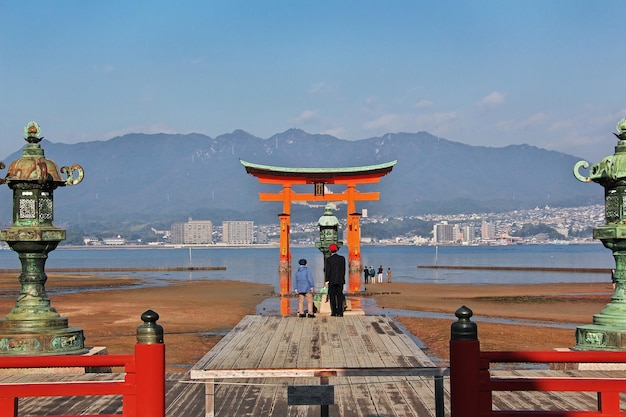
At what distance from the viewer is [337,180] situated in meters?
51.6

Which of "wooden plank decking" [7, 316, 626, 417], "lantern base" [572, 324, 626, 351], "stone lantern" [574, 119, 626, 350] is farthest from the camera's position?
"stone lantern" [574, 119, 626, 350]

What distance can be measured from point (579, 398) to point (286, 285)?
35.6 meters

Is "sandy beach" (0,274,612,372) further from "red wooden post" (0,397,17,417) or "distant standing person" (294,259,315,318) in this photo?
"red wooden post" (0,397,17,417)

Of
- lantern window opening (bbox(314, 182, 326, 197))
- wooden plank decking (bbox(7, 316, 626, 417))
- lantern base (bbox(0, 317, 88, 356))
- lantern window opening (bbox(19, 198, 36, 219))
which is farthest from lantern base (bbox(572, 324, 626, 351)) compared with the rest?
lantern window opening (bbox(314, 182, 326, 197))

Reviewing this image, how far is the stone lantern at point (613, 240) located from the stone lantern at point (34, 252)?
6861mm

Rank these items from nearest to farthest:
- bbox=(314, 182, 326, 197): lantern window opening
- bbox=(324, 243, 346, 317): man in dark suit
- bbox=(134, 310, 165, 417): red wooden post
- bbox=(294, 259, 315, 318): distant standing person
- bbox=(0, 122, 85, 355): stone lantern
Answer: bbox=(134, 310, 165, 417): red wooden post, bbox=(0, 122, 85, 355): stone lantern, bbox=(324, 243, 346, 317): man in dark suit, bbox=(294, 259, 315, 318): distant standing person, bbox=(314, 182, 326, 197): lantern window opening

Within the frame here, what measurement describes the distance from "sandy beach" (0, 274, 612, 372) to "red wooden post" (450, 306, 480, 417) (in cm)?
914

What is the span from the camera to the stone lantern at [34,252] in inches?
409

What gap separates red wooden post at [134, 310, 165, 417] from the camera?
18.5 ft

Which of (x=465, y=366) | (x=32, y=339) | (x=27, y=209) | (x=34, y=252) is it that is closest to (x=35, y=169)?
(x=27, y=209)

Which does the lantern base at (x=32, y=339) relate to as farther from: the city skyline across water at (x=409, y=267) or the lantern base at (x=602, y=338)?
the city skyline across water at (x=409, y=267)

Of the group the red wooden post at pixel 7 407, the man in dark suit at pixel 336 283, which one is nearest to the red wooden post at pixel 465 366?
the red wooden post at pixel 7 407

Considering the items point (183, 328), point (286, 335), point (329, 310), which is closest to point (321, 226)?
point (183, 328)

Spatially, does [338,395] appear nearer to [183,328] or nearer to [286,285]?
[183,328]
